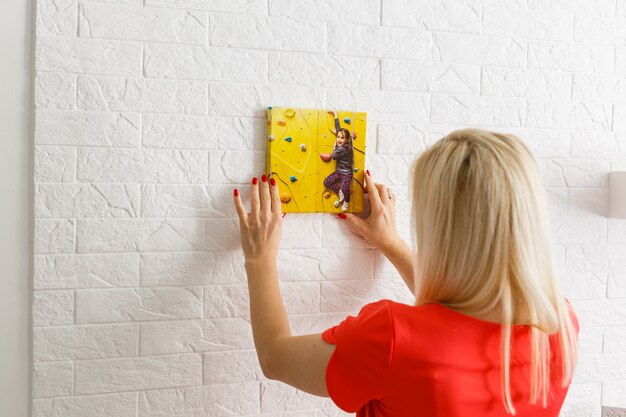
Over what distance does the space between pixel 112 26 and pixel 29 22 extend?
170 millimetres

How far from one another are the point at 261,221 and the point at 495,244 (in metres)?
0.58

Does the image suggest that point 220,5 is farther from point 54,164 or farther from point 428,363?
point 428,363

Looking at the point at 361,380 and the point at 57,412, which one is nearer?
the point at 361,380

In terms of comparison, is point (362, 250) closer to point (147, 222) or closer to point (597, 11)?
point (147, 222)

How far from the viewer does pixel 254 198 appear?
1432 mm

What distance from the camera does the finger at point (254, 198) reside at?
4.66 feet

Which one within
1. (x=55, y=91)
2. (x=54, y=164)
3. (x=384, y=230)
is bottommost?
(x=384, y=230)

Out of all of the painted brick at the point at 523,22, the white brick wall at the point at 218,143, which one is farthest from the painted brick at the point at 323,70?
the painted brick at the point at 523,22

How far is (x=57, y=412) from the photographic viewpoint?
1366 mm

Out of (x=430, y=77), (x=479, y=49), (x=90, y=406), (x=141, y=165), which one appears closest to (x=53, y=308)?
(x=90, y=406)

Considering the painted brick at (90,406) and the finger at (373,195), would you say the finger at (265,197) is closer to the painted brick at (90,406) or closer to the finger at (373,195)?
the finger at (373,195)

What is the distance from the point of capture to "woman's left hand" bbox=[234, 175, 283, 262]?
1393 millimetres

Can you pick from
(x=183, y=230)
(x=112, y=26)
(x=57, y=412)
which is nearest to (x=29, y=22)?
(x=112, y=26)

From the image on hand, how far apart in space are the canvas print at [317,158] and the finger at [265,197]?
0.08 feet
